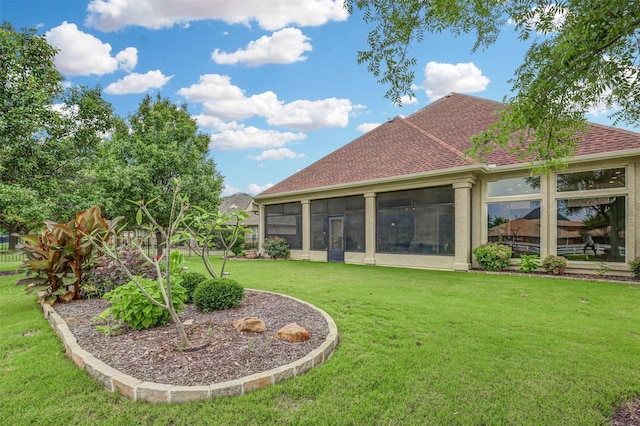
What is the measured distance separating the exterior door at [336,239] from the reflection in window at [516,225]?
242 inches

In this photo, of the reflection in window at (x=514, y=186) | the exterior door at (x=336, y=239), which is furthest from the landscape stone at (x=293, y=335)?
the exterior door at (x=336, y=239)

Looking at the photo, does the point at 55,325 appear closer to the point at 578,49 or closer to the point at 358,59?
the point at 358,59

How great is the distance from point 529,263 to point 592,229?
1.99m

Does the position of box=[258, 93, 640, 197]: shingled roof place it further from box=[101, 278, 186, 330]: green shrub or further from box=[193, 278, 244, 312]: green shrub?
box=[101, 278, 186, 330]: green shrub

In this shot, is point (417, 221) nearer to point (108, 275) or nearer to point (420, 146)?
point (420, 146)

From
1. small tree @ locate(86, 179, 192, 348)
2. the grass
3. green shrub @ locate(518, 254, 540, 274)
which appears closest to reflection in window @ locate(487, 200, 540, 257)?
green shrub @ locate(518, 254, 540, 274)

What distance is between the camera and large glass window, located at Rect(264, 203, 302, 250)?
1680cm

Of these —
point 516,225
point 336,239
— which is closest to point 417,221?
point 516,225

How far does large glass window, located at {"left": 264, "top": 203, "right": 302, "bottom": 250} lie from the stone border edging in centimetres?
1327

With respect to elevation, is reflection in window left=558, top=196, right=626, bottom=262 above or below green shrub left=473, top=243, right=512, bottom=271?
above

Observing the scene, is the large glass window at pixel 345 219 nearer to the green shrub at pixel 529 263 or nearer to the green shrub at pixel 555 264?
the green shrub at pixel 529 263

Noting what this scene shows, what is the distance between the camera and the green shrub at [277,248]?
16.8 metres

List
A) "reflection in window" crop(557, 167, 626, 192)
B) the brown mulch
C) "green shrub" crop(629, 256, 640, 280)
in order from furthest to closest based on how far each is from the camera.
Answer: "reflection in window" crop(557, 167, 626, 192) → "green shrub" crop(629, 256, 640, 280) → the brown mulch

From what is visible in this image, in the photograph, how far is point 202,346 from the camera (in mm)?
3582
